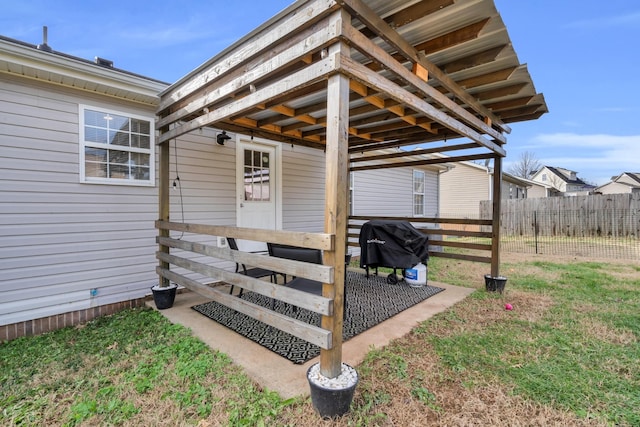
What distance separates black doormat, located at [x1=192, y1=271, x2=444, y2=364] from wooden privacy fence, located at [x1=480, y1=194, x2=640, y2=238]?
7.63m

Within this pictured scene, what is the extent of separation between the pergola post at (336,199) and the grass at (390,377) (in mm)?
439

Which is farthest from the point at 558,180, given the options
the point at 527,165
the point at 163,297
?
the point at 163,297

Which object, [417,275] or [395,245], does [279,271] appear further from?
[417,275]

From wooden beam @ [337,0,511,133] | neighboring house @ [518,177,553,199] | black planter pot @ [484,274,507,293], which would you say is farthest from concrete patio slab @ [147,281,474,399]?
neighboring house @ [518,177,553,199]

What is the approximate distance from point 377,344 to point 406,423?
39.8 inches

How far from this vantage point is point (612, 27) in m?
13.2

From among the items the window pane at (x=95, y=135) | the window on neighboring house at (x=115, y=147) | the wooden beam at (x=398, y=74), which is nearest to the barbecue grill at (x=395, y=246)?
the wooden beam at (x=398, y=74)

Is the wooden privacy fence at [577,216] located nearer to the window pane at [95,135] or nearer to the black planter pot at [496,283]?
the black planter pot at [496,283]

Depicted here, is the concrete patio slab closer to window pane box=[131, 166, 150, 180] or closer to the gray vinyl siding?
window pane box=[131, 166, 150, 180]

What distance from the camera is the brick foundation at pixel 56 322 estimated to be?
10.7 feet

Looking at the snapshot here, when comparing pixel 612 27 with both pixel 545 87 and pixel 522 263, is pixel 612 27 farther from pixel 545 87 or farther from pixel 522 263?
pixel 545 87

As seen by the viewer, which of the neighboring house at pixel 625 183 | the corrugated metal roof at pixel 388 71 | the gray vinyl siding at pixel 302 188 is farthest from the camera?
the neighboring house at pixel 625 183

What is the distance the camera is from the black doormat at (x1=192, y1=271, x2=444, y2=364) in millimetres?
2844

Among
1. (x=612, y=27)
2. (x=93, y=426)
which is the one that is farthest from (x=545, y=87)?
(x=93, y=426)
